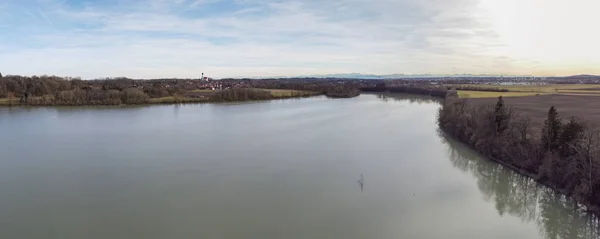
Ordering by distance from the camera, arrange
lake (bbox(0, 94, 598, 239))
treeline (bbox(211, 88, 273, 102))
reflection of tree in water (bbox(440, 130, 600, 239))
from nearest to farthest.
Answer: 1. lake (bbox(0, 94, 598, 239))
2. reflection of tree in water (bbox(440, 130, 600, 239))
3. treeline (bbox(211, 88, 273, 102))

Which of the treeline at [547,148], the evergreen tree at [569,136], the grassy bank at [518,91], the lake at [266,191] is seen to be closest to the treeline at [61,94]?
the lake at [266,191]

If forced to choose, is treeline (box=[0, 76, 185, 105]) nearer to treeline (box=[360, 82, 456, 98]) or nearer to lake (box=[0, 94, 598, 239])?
lake (box=[0, 94, 598, 239])

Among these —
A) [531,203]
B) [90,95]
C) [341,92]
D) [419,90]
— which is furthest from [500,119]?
[341,92]

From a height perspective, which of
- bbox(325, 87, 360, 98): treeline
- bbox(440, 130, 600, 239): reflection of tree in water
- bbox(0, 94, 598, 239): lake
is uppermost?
bbox(325, 87, 360, 98): treeline

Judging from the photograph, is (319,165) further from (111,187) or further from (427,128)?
(427,128)

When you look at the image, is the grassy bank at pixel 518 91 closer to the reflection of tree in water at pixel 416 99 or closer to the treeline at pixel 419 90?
the treeline at pixel 419 90

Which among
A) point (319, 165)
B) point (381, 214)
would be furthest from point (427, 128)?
point (381, 214)

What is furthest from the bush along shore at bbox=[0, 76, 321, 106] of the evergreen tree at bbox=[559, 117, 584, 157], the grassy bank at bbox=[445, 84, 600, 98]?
the evergreen tree at bbox=[559, 117, 584, 157]

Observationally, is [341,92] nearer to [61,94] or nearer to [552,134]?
[61,94]
